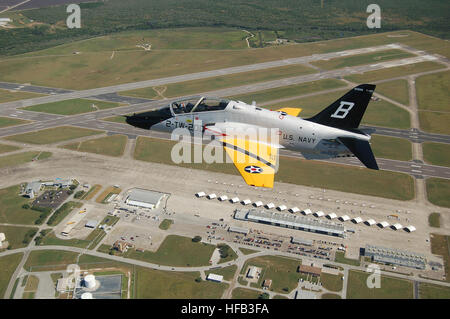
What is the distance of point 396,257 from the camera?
69.7 meters

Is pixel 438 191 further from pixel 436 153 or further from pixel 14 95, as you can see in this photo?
pixel 14 95

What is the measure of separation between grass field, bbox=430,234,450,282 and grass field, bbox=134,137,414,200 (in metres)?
12.6

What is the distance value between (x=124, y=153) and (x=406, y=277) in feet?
242

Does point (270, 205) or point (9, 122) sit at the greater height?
point (9, 122)

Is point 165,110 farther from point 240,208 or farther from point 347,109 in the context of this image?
point 240,208

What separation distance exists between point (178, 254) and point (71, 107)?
78.7m

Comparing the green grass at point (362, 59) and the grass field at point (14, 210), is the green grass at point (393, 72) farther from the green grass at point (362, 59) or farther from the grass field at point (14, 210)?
the grass field at point (14, 210)

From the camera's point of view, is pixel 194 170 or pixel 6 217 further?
pixel 194 170

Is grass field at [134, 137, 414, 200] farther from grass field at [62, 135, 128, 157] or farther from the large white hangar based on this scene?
the large white hangar

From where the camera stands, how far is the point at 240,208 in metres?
83.7

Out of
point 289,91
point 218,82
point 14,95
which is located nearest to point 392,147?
point 289,91

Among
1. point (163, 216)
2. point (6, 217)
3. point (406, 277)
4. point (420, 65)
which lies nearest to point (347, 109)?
point (406, 277)

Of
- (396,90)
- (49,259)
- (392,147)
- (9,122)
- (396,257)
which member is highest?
(396,90)

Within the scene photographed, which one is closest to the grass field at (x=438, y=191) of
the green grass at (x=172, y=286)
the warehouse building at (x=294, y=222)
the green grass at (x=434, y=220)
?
the green grass at (x=434, y=220)
